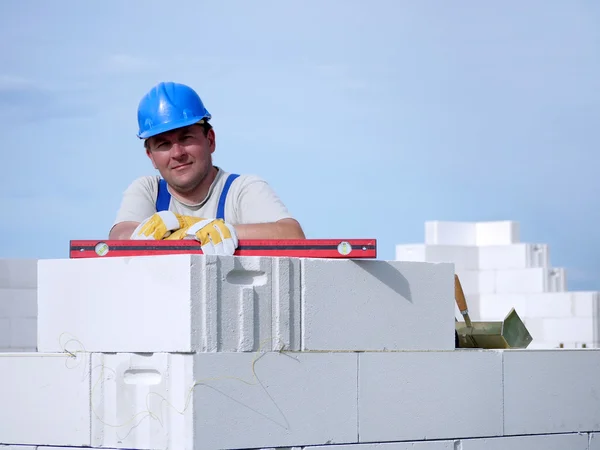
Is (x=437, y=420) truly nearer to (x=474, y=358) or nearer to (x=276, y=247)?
(x=474, y=358)

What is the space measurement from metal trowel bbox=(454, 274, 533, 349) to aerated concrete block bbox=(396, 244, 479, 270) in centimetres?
1528

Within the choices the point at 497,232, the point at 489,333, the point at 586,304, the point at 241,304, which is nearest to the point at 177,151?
the point at 241,304

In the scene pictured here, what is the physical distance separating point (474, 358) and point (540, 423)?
699 millimetres

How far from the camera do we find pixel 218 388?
4711mm

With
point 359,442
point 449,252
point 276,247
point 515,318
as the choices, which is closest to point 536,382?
point 515,318

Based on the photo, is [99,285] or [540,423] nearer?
[99,285]

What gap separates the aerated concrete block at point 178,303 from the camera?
4.67 m

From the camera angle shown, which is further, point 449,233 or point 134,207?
point 449,233

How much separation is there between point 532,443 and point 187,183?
252 cm

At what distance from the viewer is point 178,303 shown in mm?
4680

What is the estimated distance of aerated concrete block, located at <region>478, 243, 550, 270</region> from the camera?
71.9 feet

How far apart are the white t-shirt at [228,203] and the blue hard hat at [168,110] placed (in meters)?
0.35

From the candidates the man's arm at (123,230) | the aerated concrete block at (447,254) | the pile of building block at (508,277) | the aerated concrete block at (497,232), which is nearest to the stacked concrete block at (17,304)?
the man's arm at (123,230)

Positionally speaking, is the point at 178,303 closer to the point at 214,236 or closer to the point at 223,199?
the point at 214,236
